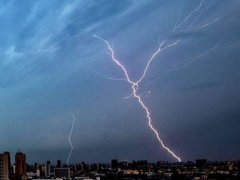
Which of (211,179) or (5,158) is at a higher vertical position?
(5,158)

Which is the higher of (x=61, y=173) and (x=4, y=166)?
(x=4, y=166)

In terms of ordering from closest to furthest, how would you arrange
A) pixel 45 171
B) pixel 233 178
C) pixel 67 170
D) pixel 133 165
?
pixel 233 178 → pixel 67 170 → pixel 45 171 → pixel 133 165

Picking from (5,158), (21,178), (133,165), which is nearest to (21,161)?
(21,178)

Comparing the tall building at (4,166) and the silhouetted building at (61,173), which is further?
the silhouetted building at (61,173)

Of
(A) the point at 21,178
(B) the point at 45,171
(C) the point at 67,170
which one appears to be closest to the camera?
(A) the point at 21,178

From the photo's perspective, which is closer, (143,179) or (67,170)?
(143,179)

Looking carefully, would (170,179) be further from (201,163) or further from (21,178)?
(201,163)

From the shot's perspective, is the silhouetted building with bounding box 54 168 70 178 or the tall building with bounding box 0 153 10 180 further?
the silhouetted building with bounding box 54 168 70 178

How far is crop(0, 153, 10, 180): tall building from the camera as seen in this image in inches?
3209

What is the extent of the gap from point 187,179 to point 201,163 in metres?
53.5

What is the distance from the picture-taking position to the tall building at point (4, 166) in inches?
3209

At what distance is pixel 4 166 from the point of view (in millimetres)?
82938

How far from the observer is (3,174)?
267ft

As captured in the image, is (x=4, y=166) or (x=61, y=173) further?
(x=61, y=173)
